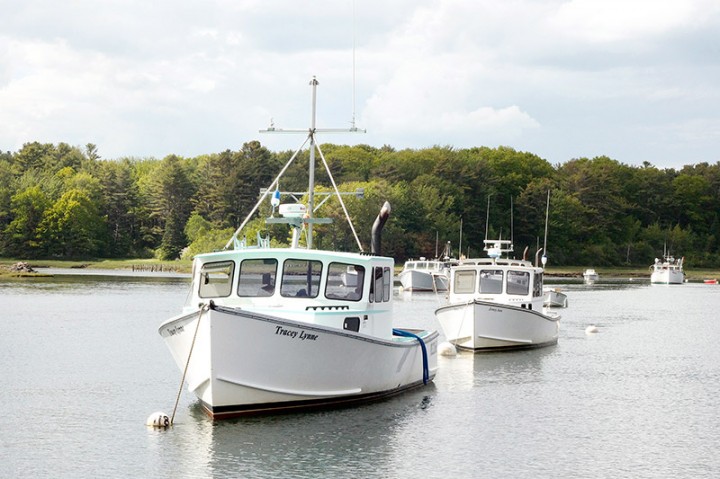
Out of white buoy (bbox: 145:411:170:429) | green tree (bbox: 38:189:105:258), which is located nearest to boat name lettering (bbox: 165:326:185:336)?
white buoy (bbox: 145:411:170:429)

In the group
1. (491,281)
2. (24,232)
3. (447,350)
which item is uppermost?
(24,232)

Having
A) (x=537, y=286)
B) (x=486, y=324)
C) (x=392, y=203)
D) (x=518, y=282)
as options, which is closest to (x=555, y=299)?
(x=537, y=286)

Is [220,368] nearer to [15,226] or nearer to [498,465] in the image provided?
[498,465]

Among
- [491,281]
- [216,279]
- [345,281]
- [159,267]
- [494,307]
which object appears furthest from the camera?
[159,267]

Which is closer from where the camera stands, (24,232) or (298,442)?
(298,442)

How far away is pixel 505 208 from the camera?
164 m

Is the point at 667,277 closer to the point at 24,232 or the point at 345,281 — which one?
the point at 24,232

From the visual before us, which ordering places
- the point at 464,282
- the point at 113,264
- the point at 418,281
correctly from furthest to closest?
the point at 113,264, the point at 418,281, the point at 464,282

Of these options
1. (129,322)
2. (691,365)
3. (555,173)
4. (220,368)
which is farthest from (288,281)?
(555,173)

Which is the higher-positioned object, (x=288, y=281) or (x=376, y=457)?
(x=288, y=281)

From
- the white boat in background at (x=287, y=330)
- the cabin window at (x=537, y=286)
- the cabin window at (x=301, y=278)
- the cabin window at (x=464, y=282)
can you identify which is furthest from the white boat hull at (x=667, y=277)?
the cabin window at (x=301, y=278)

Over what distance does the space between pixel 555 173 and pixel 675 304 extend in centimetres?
9878

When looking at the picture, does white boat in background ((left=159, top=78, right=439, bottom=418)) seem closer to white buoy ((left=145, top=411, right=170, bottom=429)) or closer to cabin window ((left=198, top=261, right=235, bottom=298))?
cabin window ((left=198, top=261, right=235, bottom=298))

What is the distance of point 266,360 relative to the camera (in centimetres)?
2083
